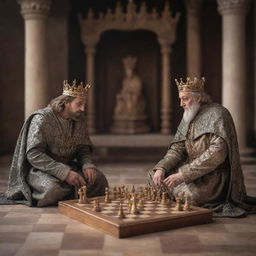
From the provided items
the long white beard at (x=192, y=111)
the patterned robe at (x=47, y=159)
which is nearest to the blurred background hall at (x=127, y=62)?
the patterned robe at (x=47, y=159)

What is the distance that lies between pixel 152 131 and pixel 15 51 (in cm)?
333

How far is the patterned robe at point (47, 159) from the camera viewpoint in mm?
5742

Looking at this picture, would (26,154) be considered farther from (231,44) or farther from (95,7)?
(95,7)

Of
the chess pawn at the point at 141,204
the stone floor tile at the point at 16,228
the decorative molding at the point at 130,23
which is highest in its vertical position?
the decorative molding at the point at 130,23

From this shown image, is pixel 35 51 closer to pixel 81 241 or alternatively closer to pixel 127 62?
pixel 127 62

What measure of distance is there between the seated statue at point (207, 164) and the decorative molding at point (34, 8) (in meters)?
4.75

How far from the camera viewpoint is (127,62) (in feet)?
35.0

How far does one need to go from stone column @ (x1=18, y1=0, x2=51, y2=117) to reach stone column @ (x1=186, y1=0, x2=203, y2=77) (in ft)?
9.42

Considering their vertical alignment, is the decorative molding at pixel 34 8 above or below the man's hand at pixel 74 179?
above

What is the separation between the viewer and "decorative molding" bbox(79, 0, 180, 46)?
10.2m

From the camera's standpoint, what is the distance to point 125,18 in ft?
33.8

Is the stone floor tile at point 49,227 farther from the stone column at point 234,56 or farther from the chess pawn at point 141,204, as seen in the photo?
the stone column at point 234,56

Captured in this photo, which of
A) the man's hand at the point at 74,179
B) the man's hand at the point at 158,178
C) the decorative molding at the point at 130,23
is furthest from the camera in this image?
the decorative molding at the point at 130,23

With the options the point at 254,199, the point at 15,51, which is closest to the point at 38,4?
the point at 15,51
